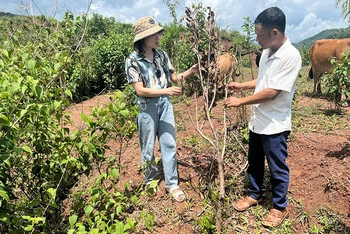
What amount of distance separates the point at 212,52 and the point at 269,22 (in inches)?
20.6

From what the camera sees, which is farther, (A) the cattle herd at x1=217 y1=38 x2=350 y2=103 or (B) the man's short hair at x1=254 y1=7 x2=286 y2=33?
(A) the cattle herd at x1=217 y1=38 x2=350 y2=103

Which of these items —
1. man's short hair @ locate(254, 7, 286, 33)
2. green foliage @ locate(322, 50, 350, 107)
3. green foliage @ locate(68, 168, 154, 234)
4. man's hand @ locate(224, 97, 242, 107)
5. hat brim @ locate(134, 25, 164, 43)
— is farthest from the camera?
green foliage @ locate(322, 50, 350, 107)

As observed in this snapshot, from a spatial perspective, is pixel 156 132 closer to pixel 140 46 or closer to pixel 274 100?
pixel 140 46

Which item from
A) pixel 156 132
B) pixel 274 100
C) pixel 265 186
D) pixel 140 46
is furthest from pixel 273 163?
pixel 140 46

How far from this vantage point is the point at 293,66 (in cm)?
211

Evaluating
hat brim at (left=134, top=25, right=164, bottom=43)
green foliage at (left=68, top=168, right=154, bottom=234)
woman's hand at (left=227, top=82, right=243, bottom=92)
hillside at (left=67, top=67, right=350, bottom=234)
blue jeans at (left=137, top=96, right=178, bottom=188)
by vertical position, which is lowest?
hillside at (left=67, top=67, right=350, bottom=234)

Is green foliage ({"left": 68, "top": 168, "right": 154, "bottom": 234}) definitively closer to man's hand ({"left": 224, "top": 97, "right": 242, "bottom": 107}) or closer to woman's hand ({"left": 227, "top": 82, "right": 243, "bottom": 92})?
man's hand ({"left": 224, "top": 97, "right": 242, "bottom": 107})

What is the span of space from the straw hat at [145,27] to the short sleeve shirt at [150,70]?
0.56 feet

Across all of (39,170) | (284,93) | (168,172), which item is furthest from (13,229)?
(284,93)

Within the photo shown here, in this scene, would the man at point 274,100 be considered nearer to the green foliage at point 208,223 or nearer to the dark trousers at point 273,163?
the dark trousers at point 273,163

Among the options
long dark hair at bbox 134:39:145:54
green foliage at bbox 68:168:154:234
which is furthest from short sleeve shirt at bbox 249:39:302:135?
green foliage at bbox 68:168:154:234

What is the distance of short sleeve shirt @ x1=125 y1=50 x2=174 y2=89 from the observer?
2.52 meters

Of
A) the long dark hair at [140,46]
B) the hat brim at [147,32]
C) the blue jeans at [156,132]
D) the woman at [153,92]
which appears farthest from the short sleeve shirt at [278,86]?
the long dark hair at [140,46]

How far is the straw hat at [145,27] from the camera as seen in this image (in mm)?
2461
